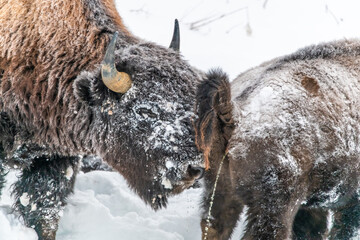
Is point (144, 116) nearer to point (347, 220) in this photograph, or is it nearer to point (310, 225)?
point (310, 225)

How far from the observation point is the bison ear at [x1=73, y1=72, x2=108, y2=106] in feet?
12.8

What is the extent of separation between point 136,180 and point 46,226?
4.30 ft

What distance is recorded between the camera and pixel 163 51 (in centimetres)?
406

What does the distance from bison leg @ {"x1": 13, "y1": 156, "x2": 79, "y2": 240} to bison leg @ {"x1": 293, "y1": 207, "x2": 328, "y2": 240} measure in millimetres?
2265

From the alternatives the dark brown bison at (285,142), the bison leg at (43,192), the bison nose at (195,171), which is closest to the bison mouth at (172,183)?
the bison nose at (195,171)

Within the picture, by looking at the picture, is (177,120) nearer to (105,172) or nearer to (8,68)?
(8,68)

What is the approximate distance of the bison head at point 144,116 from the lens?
364cm

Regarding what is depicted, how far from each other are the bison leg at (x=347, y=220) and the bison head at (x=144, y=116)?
Answer: 1667 mm

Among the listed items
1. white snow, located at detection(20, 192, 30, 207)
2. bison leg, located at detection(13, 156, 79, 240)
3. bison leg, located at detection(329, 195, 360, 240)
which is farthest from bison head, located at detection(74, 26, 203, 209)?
bison leg, located at detection(329, 195, 360, 240)

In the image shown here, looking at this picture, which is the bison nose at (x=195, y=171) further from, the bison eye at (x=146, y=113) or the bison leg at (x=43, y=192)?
the bison leg at (x=43, y=192)

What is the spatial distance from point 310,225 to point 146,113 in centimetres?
207

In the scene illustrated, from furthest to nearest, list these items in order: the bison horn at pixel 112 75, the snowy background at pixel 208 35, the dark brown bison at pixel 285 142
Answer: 1. the snowy background at pixel 208 35
2. the bison horn at pixel 112 75
3. the dark brown bison at pixel 285 142

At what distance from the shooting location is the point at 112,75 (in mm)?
3701

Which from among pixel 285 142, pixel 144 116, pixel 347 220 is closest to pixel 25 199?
pixel 144 116
